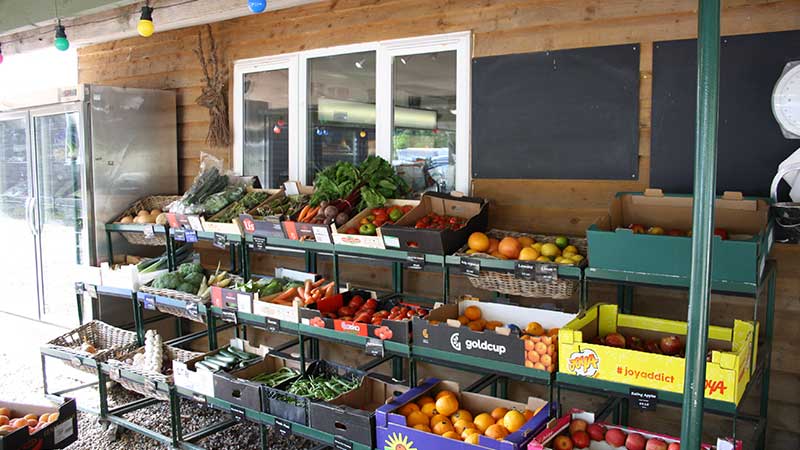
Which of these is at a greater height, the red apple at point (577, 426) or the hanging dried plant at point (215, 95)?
the hanging dried plant at point (215, 95)

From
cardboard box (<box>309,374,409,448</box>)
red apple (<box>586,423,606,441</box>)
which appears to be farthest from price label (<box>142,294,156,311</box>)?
red apple (<box>586,423,606,441</box>)

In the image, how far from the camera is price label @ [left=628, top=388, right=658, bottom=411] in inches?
102

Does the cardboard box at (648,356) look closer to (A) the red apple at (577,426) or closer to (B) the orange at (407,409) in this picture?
(A) the red apple at (577,426)

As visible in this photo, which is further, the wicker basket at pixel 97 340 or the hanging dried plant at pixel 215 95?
the hanging dried plant at pixel 215 95

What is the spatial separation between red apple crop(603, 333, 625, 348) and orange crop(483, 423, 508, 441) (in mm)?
584

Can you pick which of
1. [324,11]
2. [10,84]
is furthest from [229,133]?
[10,84]

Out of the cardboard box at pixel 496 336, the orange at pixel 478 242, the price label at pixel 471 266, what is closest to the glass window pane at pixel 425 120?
the orange at pixel 478 242

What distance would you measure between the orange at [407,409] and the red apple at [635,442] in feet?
3.06

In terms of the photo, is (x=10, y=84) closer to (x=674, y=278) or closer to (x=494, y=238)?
(x=494, y=238)

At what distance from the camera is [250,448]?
164 inches

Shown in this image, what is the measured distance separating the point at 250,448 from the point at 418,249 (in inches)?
69.4

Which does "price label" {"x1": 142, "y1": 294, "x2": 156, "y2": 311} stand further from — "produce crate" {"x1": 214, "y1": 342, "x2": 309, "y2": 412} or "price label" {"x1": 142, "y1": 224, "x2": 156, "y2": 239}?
"produce crate" {"x1": 214, "y1": 342, "x2": 309, "y2": 412}

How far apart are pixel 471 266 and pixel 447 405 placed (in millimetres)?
714

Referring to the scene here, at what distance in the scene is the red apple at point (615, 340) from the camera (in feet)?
9.37
